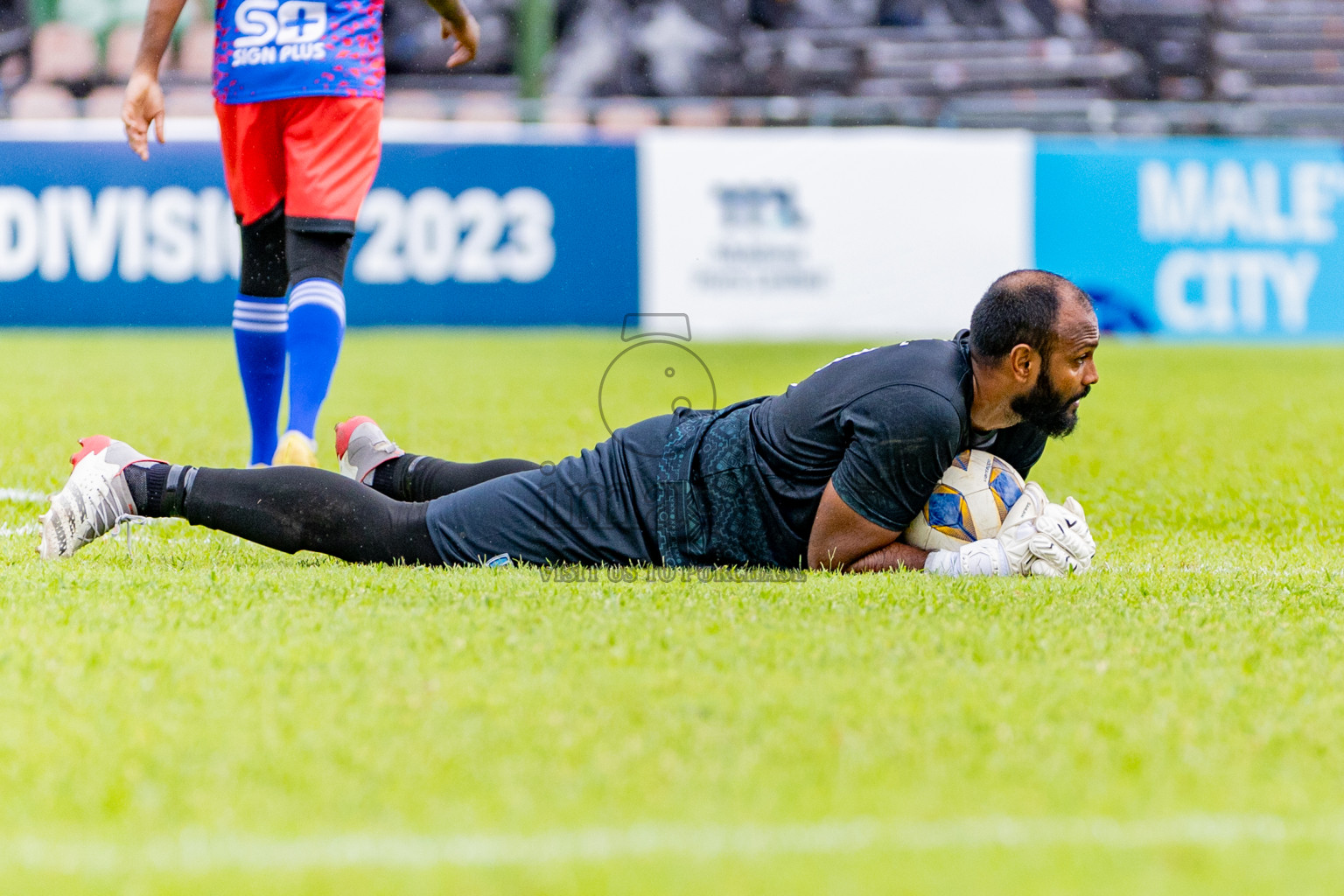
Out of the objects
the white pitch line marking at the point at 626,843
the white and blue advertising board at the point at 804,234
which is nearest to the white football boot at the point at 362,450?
the white pitch line marking at the point at 626,843

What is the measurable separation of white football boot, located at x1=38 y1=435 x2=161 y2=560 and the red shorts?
130 cm

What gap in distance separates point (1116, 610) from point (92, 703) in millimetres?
1831

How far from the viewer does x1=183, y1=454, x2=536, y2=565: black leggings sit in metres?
3.29

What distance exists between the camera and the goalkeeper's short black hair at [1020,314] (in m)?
3.09

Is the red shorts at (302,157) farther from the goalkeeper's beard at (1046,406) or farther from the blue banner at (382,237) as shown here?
the blue banner at (382,237)

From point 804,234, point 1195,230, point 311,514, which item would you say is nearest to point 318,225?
point 311,514

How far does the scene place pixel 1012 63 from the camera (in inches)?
642

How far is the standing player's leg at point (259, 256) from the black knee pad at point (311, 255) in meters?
0.19

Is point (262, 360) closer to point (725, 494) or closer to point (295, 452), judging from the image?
point (295, 452)

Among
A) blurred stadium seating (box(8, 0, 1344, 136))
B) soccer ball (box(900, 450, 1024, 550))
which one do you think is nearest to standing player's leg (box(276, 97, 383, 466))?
soccer ball (box(900, 450, 1024, 550))

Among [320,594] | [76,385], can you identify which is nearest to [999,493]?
[320,594]

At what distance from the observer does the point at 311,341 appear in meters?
4.34

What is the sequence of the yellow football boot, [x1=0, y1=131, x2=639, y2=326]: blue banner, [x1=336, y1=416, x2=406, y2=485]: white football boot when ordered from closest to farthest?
[x1=336, y1=416, x2=406, y2=485]: white football boot, the yellow football boot, [x1=0, y1=131, x2=639, y2=326]: blue banner

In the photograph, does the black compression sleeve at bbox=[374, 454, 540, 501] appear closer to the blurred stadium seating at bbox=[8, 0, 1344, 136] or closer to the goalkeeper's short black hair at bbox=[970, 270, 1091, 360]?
the goalkeeper's short black hair at bbox=[970, 270, 1091, 360]
